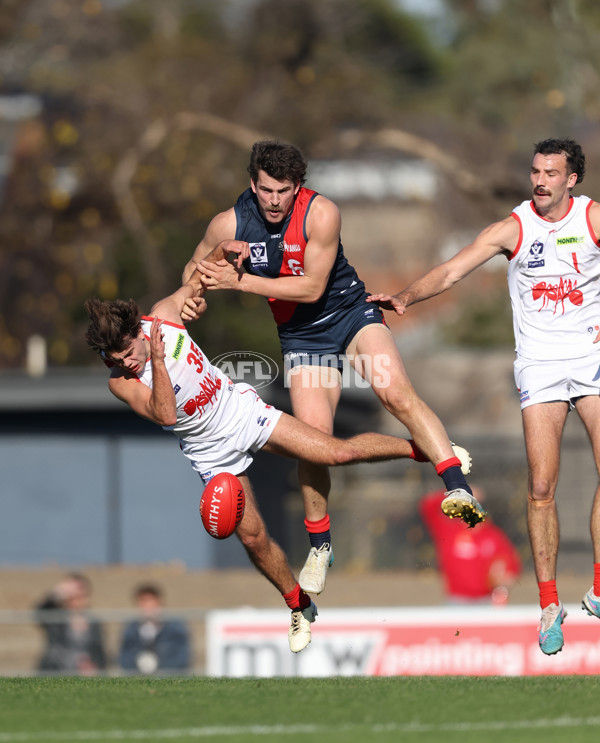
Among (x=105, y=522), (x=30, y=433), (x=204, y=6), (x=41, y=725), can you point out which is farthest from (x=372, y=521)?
(x=204, y=6)

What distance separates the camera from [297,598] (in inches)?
393

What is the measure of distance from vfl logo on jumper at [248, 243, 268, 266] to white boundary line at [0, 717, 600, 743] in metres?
3.66

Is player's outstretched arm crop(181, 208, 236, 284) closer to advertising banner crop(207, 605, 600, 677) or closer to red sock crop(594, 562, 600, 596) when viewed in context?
red sock crop(594, 562, 600, 596)

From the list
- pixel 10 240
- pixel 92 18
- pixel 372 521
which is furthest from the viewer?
pixel 92 18

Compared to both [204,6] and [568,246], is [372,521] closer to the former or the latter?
[568,246]

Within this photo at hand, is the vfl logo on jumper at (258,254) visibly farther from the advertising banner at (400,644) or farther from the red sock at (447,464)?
the advertising banner at (400,644)

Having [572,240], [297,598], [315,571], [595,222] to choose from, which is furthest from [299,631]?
[595,222]

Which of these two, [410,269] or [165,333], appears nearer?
[165,333]

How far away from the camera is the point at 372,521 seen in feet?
64.8

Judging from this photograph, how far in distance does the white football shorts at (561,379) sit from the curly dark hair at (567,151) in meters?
1.32

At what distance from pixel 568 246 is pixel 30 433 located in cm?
1465

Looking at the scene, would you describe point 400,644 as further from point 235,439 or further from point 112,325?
point 112,325

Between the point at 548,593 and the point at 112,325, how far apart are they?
3.59 meters

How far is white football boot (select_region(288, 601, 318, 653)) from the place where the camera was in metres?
9.91
